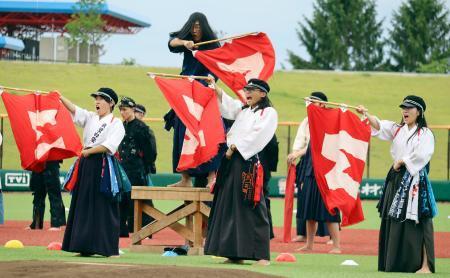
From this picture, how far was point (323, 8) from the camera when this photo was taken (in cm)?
9344

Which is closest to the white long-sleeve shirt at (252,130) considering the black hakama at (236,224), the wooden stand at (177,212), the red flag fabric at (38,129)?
the black hakama at (236,224)

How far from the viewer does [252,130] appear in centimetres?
1340

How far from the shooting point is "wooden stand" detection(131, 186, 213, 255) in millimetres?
15594

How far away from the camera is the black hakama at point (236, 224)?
13.3 meters

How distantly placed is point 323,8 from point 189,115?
260 ft

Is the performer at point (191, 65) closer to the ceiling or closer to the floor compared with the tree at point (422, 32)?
closer to the floor

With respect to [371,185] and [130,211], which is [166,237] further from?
[371,185]

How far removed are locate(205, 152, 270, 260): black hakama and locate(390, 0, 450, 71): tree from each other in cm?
7679

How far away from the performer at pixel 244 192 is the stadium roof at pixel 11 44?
60.5 metres

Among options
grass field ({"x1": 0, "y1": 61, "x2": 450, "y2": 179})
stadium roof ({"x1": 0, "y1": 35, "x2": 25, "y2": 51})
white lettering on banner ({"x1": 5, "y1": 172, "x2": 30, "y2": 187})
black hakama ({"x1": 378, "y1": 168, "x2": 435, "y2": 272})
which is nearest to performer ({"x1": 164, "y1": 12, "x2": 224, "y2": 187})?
black hakama ({"x1": 378, "y1": 168, "x2": 435, "y2": 272})

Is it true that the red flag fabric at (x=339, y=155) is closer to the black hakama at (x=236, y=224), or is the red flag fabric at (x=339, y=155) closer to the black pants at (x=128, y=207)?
the black hakama at (x=236, y=224)

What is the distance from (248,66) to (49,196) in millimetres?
5743

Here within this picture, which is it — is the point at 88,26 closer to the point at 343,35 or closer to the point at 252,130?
the point at 343,35

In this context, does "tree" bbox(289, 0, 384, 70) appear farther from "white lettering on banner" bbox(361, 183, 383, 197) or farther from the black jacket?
the black jacket
